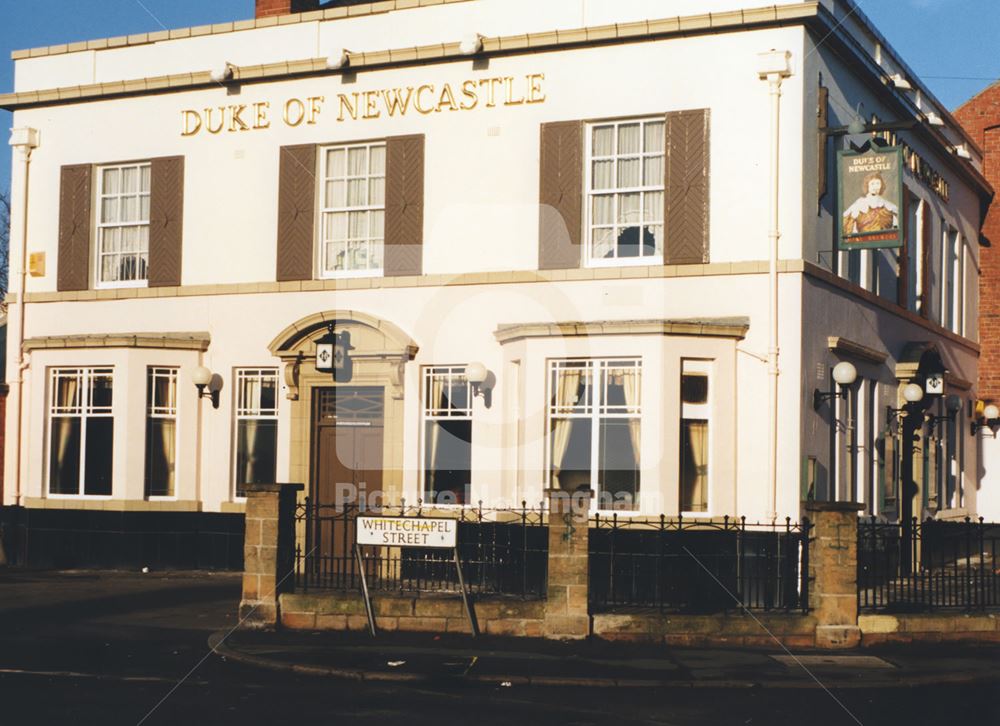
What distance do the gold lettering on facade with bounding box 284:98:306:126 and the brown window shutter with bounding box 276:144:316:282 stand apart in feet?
1.36

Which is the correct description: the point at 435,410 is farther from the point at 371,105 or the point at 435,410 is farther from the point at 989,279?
the point at 989,279

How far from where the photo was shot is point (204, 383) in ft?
67.4

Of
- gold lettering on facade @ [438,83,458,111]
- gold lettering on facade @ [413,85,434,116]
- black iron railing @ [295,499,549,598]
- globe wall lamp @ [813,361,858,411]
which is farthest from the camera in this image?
gold lettering on facade @ [413,85,434,116]

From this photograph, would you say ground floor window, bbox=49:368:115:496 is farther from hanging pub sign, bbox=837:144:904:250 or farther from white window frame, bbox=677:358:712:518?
hanging pub sign, bbox=837:144:904:250

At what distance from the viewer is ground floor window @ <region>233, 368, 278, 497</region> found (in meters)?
20.5

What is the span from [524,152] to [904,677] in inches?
379

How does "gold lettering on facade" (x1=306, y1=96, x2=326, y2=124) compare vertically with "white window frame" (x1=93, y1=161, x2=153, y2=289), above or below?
above

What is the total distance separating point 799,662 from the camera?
13141 millimetres

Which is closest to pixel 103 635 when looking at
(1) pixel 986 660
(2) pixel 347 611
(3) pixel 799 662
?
(2) pixel 347 611

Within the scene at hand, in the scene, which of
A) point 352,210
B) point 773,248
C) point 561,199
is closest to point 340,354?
point 352,210

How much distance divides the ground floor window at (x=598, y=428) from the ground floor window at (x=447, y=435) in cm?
170

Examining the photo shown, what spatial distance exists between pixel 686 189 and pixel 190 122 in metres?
8.46

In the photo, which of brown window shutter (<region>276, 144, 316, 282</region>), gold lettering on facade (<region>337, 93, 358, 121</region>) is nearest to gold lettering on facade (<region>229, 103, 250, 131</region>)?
brown window shutter (<region>276, 144, 316, 282</region>)

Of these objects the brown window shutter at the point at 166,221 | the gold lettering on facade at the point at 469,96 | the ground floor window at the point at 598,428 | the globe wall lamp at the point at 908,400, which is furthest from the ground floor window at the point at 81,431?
the globe wall lamp at the point at 908,400
